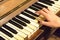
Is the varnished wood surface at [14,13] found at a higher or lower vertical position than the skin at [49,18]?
higher

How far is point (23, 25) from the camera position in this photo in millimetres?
1274

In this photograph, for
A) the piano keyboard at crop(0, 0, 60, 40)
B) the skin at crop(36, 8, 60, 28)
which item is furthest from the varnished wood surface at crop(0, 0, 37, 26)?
the skin at crop(36, 8, 60, 28)

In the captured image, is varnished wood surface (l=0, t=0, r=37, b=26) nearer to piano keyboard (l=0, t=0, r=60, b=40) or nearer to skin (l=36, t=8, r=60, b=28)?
piano keyboard (l=0, t=0, r=60, b=40)

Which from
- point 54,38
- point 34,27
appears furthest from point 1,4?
A: point 54,38

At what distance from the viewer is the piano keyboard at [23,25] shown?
1.19 metres

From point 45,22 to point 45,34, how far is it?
0.59 metres

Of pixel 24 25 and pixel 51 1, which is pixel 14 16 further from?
pixel 51 1

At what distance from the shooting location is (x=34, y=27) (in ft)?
4.18

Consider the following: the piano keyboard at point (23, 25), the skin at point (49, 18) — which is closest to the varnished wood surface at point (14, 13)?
the piano keyboard at point (23, 25)

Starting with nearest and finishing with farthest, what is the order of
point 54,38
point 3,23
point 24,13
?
point 3,23, point 24,13, point 54,38

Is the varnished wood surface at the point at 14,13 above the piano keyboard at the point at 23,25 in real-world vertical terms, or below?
above

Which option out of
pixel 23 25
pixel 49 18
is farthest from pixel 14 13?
pixel 49 18

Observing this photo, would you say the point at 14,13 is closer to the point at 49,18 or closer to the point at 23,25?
the point at 23,25

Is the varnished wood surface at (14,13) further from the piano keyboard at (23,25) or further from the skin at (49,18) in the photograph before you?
the skin at (49,18)
